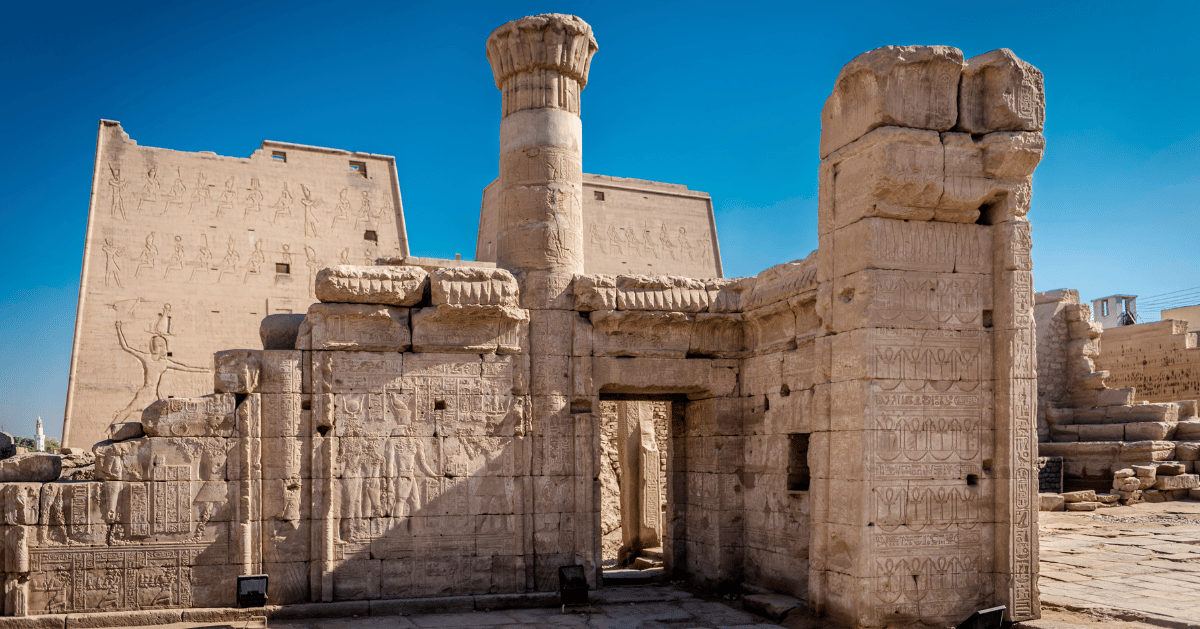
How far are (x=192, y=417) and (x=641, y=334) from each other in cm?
Answer: 416

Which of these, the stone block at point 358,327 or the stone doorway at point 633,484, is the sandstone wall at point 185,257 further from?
the stone block at point 358,327

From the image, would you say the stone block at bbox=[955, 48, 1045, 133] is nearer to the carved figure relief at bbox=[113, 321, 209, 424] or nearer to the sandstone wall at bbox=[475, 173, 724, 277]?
the sandstone wall at bbox=[475, 173, 724, 277]

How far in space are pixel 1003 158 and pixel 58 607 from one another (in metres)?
8.36

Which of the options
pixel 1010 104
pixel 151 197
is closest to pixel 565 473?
pixel 1010 104

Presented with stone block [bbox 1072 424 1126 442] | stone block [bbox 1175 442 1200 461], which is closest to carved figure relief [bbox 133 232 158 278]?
stone block [bbox 1072 424 1126 442]

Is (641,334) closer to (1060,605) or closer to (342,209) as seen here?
(1060,605)

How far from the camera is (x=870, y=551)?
6809mm

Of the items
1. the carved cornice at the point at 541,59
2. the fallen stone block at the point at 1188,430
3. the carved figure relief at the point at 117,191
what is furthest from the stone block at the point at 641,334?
the carved figure relief at the point at 117,191

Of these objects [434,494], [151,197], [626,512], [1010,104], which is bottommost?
[626,512]

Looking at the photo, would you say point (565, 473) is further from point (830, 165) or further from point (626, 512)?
point (626, 512)

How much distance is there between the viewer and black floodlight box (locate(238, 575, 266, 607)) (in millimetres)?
7305

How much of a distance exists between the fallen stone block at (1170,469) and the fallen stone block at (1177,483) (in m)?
0.07

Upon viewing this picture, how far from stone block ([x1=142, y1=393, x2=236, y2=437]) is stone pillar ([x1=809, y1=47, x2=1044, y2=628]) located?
16.6ft

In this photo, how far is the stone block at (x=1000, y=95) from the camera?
713 centimetres
